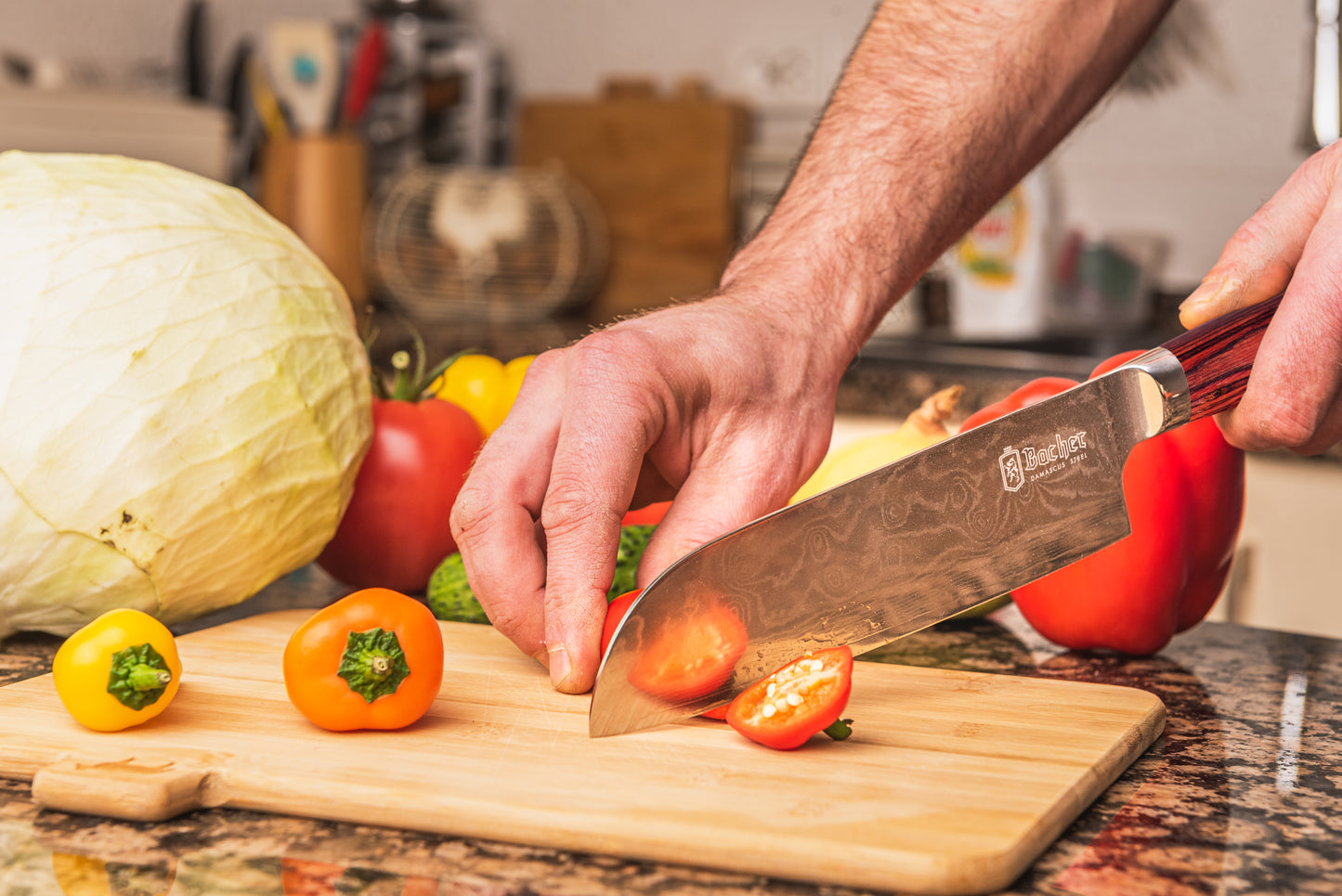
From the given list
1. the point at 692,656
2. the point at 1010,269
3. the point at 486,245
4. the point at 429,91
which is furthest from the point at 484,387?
the point at 429,91

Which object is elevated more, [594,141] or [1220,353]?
[1220,353]

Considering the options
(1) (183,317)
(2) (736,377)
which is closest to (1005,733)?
(2) (736,377)

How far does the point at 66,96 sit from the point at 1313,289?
7.81ft

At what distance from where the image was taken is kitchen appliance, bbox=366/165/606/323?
316 centimetres

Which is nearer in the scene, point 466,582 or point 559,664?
point 559,664

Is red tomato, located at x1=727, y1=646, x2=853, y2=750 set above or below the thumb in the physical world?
below

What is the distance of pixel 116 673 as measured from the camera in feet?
2.42

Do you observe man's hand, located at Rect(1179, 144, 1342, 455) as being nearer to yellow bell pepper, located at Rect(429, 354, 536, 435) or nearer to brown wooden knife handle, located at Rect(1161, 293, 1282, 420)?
brown wooden knife handle, located at Rect(1161, 293, 1282, 420)

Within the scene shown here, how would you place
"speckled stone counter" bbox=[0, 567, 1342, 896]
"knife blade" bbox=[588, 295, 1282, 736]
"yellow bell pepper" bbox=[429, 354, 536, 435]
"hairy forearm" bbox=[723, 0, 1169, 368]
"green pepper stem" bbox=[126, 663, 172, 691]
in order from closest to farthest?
"speckled stone counter" bbox=[0, 567, 1342, 896] < "green pepper stem" bbox=[126, 663, 172, 691] < "knife blade" bbox=[588, 295, 1282, 736] < "hairy forearm" bbox=[723, 0, 1169, 368] < "yellow bell pepper" bbox=[429, 354, 536, 435]

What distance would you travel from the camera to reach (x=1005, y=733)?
31.0 inches

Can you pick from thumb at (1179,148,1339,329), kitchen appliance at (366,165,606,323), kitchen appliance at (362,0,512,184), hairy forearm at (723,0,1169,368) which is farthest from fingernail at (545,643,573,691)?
kitchen appliance at (362,0,512,184)

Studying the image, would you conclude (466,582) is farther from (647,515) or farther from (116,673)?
(116,673)

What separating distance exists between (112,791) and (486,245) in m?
2.63

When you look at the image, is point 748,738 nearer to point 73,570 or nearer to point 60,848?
point 60,848
